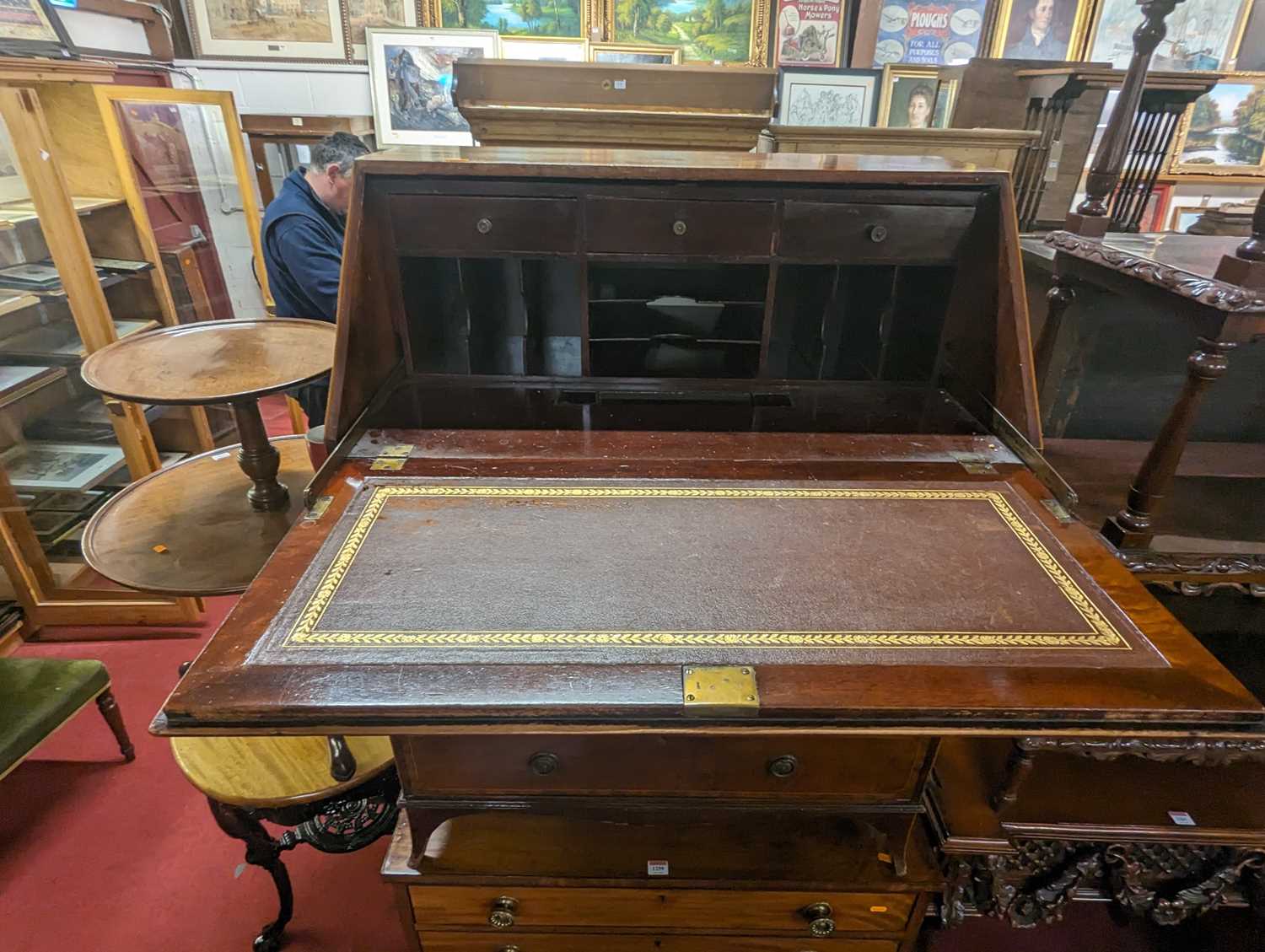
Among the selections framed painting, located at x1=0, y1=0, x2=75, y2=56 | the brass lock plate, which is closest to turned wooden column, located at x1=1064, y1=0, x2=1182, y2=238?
the brass lock plate

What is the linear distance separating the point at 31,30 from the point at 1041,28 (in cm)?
493

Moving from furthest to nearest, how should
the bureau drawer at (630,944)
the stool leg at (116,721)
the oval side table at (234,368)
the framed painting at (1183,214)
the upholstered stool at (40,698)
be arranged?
the framed painting at (1183,214)
the stool leg at (116,721)
the upholstered stool at (40,698)
the oval side table at (234,368)
the bureau drawer at (630,944)

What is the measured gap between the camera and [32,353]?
8.46 ft

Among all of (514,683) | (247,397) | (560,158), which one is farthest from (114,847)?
(560,158)

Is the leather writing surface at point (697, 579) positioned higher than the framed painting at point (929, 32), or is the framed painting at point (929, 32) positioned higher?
the framed painting at point (929, 32)

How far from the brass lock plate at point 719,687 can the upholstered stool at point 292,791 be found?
100 cm

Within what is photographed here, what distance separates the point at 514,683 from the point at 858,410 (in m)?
1.01

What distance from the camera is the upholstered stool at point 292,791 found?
1553mm

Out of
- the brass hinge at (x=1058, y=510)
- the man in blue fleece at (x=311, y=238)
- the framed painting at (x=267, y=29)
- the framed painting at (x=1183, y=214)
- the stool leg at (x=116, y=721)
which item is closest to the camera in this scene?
the brass hinge at (x=1058, y=510)

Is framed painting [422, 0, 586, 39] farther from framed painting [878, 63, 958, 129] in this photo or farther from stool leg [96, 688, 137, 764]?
stool leg [96, 688, 137, 764]

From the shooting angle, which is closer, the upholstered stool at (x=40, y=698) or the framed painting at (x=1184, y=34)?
the upholstered stool at (x=40, y=698)

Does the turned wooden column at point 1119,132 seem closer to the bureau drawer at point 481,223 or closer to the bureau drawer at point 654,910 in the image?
the bureau drawer at point 481,223

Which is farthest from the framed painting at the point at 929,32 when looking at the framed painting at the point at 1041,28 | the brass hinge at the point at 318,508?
the brass hinge at the point at 318,508

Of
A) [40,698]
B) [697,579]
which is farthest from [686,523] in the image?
[40,698]
